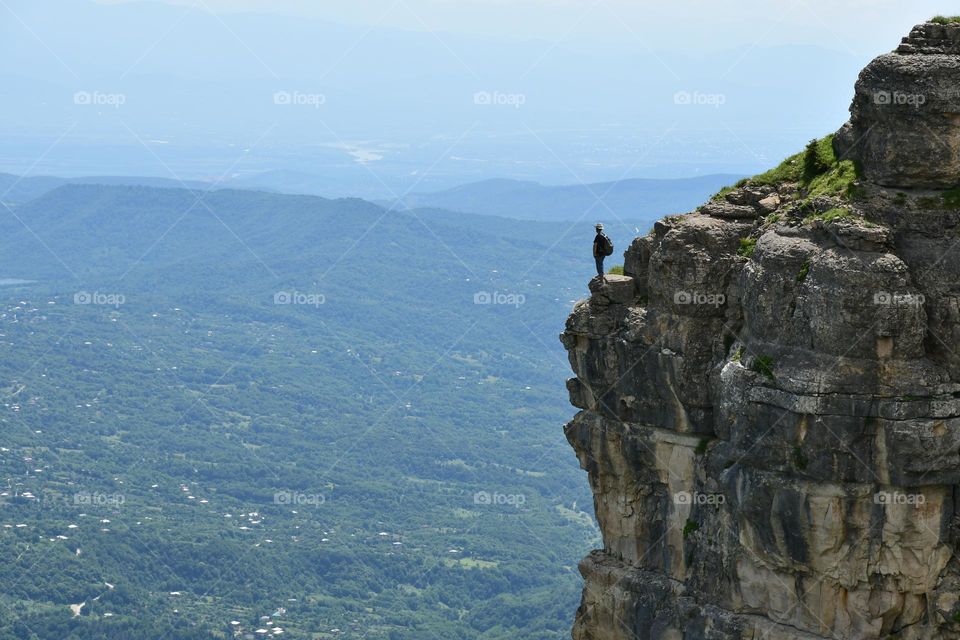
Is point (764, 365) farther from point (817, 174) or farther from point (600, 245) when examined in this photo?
point (600, 245)

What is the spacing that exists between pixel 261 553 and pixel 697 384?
146 meters

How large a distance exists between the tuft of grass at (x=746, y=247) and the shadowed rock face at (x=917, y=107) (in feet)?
11.6

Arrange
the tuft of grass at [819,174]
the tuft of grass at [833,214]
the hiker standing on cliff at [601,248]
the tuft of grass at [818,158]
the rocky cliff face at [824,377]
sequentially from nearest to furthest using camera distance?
the rocky cliff face at [824,377], the tuft of grass at [833,214], the tuft of grass at [819,174], the tuft of grass at [818,158], the hiker standing on cliff at [601,248]

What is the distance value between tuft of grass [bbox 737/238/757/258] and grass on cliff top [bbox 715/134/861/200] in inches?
62.1

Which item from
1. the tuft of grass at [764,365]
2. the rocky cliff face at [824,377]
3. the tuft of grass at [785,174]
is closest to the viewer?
the rocky cliff face at [824,377]

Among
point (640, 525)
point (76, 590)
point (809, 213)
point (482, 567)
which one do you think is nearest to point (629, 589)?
point (640, 525)

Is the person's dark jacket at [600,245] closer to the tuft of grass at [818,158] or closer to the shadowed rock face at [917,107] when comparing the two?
the tuft of grass at [818,158]

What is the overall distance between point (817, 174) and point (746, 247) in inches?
100

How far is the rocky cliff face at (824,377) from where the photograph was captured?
3494 cm

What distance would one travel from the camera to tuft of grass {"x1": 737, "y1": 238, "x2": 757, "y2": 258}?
39.0m

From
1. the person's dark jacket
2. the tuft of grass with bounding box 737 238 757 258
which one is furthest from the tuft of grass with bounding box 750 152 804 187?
the person's dark jacket

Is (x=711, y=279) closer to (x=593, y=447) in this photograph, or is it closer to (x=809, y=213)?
(x=809, y=213)

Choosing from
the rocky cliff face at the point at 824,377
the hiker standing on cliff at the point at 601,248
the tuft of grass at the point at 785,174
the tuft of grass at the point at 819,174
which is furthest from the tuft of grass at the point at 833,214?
the hiker standing on cliff at the point at 601,248

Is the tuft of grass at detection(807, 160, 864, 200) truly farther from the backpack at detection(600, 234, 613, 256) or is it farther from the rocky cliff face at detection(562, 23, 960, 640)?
the backpack at detection(600, 234, 613, 256)
